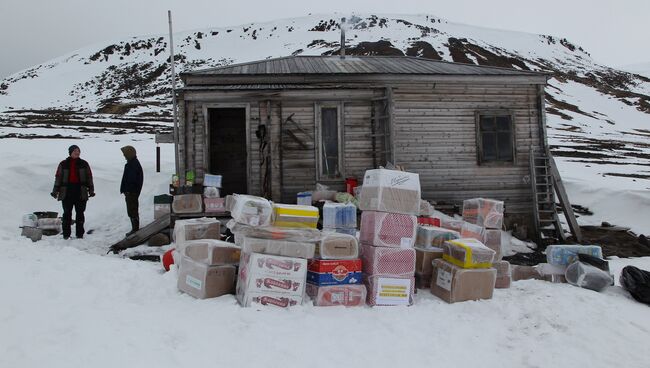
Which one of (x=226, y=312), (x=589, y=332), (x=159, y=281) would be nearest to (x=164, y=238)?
(x=159, y=281)

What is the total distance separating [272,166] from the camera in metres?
10.9

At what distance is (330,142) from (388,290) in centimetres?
662

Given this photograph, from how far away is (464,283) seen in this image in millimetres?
5387

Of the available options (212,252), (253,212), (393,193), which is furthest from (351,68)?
(212,252)

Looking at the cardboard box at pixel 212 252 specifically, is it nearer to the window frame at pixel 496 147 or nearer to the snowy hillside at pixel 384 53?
the window frame at pixel 496 147

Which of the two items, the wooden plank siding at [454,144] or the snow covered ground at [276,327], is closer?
the snow covered ground at [276,327]

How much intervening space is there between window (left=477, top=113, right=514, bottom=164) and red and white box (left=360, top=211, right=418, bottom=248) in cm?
756

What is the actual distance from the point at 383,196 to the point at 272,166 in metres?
5.93

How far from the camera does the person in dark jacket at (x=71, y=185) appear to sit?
Answer: 8781mm

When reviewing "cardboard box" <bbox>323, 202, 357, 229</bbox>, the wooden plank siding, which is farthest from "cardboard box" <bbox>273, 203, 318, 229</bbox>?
the wooden plank siding

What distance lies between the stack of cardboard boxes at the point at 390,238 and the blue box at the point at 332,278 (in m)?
0.18

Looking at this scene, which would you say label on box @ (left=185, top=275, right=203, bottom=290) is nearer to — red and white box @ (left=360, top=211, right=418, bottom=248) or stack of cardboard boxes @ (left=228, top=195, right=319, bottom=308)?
stack of cardboard boxes @ (left=228, top=195, right=319, bottom=308)

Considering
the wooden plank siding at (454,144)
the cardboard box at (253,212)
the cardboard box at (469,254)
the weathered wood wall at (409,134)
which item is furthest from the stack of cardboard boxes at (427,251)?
the wooden plank siding at (454,144)

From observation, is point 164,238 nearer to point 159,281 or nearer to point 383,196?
point 159,281
